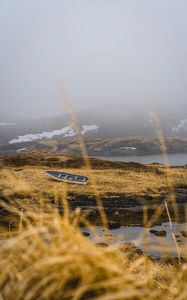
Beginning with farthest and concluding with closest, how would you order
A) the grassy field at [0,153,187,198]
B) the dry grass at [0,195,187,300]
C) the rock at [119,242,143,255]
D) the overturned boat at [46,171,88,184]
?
the overturned boat at [46,171,88,184]
the grassy field at [0,153,187,198]
the rock at [119,242,143,255]
the dry grass at [0,195,187,300]

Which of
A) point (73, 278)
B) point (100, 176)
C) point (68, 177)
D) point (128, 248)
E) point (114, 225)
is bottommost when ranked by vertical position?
point (128, 248)

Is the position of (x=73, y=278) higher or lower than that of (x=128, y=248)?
higher

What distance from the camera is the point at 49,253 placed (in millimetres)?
2150

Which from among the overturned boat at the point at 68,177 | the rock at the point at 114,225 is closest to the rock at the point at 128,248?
the rock at the point at 114,225

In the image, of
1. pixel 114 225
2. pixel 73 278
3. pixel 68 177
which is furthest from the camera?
pixel 68 177

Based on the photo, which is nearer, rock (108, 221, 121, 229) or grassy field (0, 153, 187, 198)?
rock (108, 221, 121, 229)

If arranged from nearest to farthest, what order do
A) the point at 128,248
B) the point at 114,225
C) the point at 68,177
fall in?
the point at 128,248, the point at 114,225, the point at 68,177

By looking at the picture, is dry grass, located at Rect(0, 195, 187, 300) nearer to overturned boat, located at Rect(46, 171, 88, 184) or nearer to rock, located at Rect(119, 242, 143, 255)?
rock, located at Rect(119, 242, 143, 255)

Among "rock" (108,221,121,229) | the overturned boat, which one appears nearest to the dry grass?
"rock" (108,221,121,229)

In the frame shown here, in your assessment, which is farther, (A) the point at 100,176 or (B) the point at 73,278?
(A) the point at 100,176

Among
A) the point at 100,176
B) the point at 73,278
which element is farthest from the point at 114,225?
the point at 73,278

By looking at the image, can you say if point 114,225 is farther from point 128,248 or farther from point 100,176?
point 100,176

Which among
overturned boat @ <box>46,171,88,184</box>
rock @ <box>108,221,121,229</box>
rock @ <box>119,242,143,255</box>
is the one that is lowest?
rock @ <box>119,242,143,255</box>

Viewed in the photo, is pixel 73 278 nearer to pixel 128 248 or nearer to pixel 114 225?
pixel 128 248
